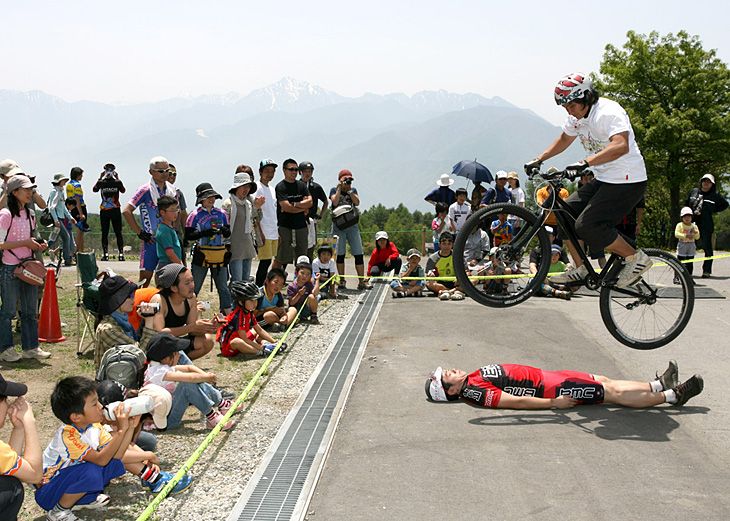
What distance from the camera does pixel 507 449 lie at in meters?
4.50

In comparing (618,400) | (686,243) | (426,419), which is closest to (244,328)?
(426,419)

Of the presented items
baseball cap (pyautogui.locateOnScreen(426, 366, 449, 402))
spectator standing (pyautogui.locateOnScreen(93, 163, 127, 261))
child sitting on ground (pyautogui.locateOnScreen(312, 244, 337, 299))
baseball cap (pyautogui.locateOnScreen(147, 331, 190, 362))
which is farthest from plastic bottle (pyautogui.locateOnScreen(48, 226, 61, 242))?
baseball cap (pyautogui.locateOnScreen(426, 366, 449, 402))

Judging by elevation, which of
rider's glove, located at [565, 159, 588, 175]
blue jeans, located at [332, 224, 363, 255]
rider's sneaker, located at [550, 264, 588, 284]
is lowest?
blue jeans, located at [332, 224, 363, 255]

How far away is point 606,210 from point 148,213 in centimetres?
577

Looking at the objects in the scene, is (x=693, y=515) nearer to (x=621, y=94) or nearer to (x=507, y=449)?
(x=507, y=449)

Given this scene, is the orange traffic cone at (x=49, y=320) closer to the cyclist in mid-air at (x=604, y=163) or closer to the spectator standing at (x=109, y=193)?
the spectator standing at (x=109, y=193)

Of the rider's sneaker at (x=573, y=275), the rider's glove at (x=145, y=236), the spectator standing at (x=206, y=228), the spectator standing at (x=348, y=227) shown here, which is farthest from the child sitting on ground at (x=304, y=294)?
the rider's sneaker at (x=573, y=275)

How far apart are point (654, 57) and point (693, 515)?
3564 centimetres

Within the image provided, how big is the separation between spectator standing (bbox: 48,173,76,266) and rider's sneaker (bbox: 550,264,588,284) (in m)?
10.2

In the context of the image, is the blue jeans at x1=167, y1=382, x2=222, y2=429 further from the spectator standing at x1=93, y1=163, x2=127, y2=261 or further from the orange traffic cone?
the spectator standing at x1=93, y1=163, x2=127, y2=261

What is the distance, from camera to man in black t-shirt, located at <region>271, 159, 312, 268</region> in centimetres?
1027

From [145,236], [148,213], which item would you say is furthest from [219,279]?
[148,213]

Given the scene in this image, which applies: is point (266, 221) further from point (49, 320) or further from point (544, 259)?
point (544, 259)

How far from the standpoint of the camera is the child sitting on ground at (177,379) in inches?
192
